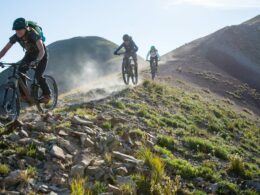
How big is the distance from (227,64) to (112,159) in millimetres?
72019

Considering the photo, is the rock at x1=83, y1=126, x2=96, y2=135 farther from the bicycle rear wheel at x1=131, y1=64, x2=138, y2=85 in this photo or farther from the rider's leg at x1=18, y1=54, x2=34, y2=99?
the bicycle rear wheel at x1=131, y1=64, x2=138, y2=85

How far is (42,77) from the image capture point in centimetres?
1380

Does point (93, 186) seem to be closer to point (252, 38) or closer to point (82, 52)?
point (252, 38)

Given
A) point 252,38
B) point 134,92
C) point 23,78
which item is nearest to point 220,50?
point 252,38

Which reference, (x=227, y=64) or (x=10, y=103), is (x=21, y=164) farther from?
(x=227, y=64)

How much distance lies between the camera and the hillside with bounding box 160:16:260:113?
56.9 m

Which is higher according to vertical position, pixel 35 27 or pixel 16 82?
pixel 35 27

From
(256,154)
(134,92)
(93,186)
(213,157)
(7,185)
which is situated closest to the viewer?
(7,185)

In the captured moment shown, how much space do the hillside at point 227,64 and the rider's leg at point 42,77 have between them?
40043 mm

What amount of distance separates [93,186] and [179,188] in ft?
9.67

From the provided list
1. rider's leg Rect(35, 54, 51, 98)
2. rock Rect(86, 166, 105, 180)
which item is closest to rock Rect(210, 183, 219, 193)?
rock Rect(86, 166, 105, 180)

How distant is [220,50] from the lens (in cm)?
8875

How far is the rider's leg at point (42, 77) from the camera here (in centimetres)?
1365

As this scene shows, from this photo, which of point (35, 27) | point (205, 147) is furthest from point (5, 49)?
point (205, 147)
